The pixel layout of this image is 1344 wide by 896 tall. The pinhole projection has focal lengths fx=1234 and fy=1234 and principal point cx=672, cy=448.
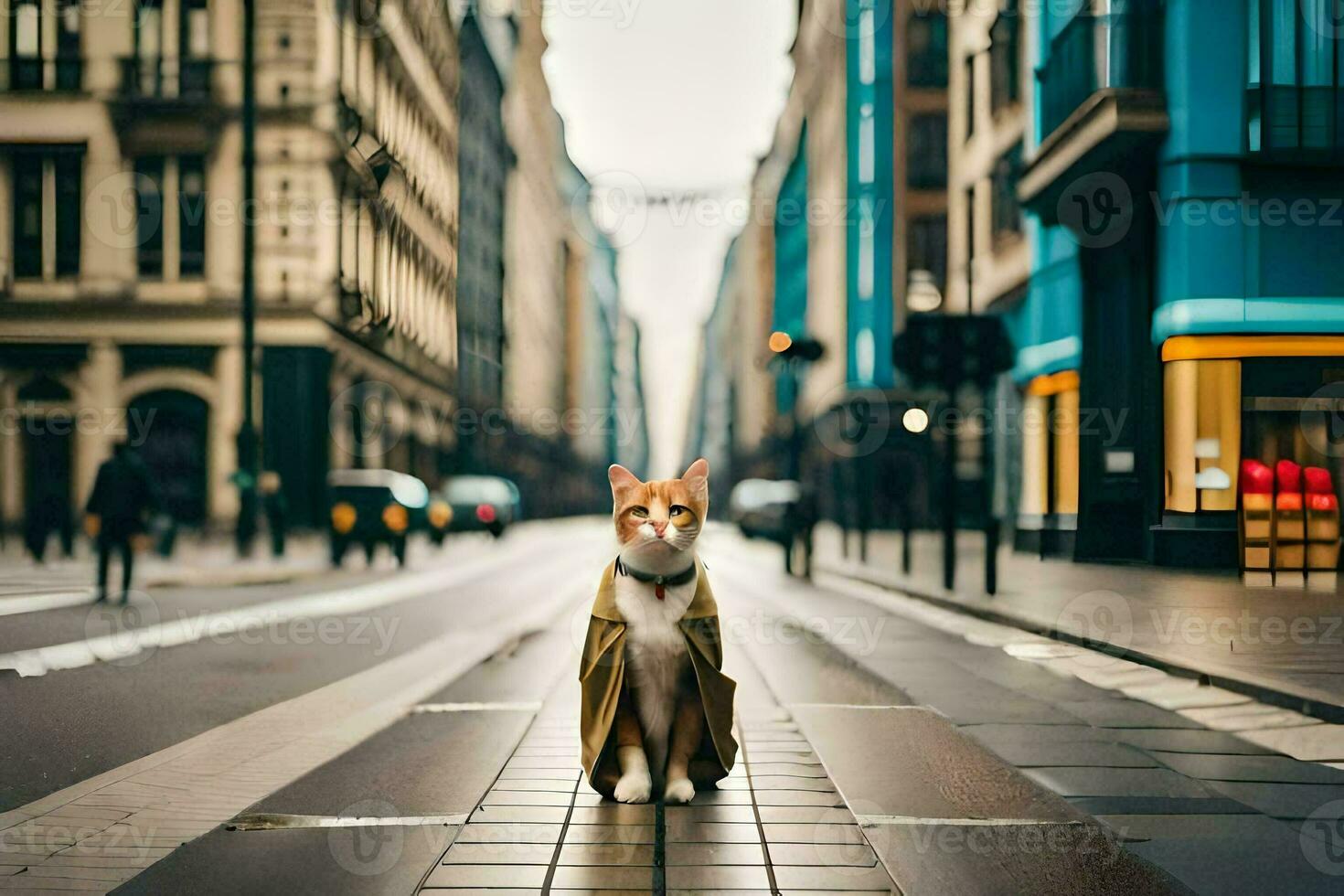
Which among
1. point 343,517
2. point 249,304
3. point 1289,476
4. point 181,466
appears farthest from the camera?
point 343,517

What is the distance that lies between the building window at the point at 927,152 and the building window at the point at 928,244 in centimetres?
132

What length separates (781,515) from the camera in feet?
107

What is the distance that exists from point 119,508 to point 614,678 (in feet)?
33.5

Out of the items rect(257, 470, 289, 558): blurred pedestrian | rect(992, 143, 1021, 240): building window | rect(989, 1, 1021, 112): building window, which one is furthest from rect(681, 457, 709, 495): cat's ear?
rect(992, 143, 1021, 240): building window

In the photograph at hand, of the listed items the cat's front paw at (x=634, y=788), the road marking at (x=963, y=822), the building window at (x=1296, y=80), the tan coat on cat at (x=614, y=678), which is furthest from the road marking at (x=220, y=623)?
the building window at (x=1296, y=80)

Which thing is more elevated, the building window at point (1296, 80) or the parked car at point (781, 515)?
the building window at point (1296, 80)

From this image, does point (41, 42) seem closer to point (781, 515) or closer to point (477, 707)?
point (477, 707)

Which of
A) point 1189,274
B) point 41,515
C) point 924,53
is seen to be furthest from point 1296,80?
point 924,53

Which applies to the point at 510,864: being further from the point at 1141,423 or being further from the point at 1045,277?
the point at 1045,277

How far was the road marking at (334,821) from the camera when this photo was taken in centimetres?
434

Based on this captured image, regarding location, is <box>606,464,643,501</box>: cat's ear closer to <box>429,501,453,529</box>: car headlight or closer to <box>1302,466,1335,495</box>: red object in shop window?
<box>1302,466,1335,495</box>: red object in shop window

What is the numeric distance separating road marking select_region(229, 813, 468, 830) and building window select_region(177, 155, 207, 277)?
Result: 262 inches

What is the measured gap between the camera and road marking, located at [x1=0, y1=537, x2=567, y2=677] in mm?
8156

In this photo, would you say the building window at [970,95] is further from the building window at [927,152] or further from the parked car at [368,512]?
the parked car at [368,512]
